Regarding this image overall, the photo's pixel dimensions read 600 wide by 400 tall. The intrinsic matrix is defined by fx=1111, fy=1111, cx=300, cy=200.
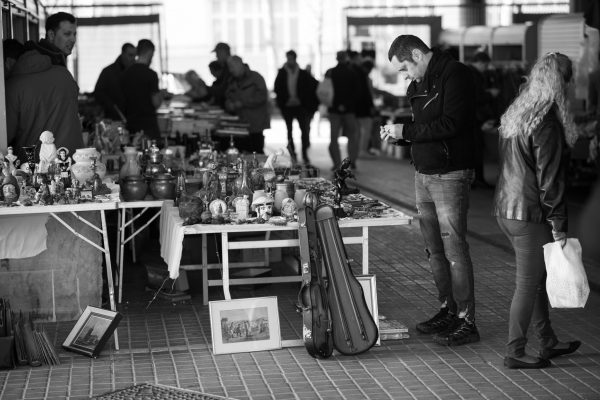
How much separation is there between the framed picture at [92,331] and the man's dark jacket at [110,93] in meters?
6.02

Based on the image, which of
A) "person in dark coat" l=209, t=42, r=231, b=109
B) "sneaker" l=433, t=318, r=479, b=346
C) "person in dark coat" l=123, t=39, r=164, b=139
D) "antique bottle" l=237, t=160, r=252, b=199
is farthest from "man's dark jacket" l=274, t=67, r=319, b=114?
"sneaker" l=433, t=318, r=479, b=346

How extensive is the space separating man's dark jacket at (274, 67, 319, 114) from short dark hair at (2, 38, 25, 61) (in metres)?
8.48

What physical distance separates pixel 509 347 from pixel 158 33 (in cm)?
1217

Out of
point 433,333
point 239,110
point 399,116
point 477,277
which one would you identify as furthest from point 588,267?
point 399,116

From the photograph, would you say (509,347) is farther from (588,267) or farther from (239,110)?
(239,110)

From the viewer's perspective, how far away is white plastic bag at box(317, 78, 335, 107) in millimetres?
16422

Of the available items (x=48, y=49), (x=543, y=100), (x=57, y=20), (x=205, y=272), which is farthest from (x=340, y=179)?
(x=57, y=20)

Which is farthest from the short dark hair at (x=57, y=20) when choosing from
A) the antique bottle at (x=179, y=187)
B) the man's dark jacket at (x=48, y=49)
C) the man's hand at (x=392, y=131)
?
the man's hand at (x=392, y=131)

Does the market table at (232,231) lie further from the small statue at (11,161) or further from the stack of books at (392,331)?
the small statue at (11,161)

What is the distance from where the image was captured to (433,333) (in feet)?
21.2

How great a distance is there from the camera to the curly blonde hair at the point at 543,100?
5441mm

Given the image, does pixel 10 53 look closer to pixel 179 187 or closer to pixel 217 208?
pixel 179 187

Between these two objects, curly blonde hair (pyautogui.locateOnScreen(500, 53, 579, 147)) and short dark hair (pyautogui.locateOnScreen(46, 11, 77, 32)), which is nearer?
curly blonde hair (pyautogui.locateOnScreen(500, 53, 579, 147))

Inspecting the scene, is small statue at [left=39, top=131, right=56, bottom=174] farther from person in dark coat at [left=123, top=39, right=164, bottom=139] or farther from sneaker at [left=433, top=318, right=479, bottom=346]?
person in dark coat at [left=123, top=39, right=164, bottom=139]
